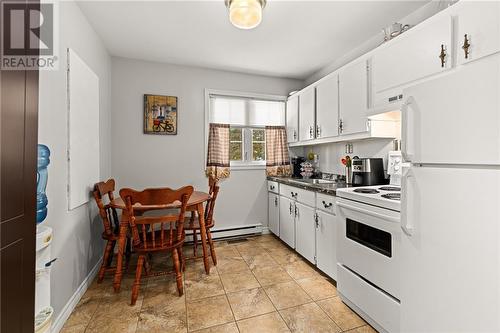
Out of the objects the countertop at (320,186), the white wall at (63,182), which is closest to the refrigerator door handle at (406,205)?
the countertop at (320,186)

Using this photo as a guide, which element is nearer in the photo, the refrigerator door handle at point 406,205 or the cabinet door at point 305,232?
the refrigerator door handle at point 406,205

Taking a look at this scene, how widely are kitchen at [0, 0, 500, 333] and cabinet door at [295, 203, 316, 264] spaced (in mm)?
24

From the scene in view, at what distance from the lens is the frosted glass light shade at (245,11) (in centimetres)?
171

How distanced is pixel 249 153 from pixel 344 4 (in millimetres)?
2205

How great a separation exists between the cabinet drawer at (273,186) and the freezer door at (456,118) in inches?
83.1

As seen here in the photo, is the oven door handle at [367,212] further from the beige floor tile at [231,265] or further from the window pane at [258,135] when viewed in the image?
the window pane at [258,135]

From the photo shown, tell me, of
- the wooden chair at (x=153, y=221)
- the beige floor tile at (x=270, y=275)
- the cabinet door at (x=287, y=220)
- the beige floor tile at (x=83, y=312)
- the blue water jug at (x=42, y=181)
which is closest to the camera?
the blue water jug at (x=42, y=181)

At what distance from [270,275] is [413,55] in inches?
91.4

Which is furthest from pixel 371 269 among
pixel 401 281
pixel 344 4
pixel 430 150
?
pixel 344 4

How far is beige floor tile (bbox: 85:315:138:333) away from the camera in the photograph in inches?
63.1

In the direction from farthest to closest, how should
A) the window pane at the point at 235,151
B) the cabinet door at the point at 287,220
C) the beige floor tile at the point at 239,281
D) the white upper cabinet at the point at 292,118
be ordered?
the window pane at the point at 235,151
the white upper cabinet at the point at 292,118
the cabinet door at the point at 287,220
the beige floor tile at the point at 239,281

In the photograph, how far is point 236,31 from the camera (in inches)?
93.0

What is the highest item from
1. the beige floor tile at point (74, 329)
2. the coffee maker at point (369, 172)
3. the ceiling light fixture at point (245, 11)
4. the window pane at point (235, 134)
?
the ceiling light fixture at point (245, 11)

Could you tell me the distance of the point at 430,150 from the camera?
3.78 feet
